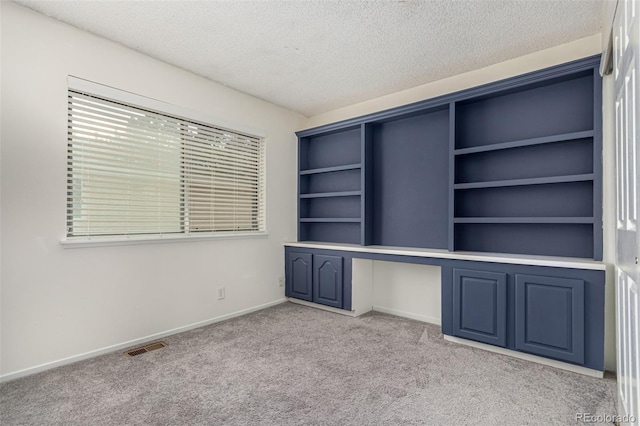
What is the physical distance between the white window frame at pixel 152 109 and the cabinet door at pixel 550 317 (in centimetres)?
272

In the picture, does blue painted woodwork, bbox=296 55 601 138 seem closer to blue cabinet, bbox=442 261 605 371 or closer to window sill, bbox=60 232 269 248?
blue cabinet, bbox=442 261 605 371

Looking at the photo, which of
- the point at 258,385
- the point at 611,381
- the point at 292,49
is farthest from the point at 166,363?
the point at 611,381

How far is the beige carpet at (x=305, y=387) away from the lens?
181cm

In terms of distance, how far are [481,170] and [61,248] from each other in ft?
11.7

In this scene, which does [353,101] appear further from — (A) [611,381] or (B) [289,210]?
(A) [611,381]

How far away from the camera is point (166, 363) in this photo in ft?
8.09

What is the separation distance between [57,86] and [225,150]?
1.52 meters

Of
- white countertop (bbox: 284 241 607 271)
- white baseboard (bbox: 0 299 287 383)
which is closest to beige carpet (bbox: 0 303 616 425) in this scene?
white baseboard (bbox: 0 299 287 383)

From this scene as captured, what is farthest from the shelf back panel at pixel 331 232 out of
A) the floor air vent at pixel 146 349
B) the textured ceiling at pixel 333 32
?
the floor air vent at pixel 146 349

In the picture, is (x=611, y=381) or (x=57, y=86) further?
(x=57, y=86)

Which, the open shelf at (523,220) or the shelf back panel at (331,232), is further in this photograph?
the shelf back panel at (331,232)

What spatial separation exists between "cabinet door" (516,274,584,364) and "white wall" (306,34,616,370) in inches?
9.6

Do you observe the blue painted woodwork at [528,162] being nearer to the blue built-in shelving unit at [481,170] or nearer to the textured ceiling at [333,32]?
the blue built-in shelving unit at [481,170]

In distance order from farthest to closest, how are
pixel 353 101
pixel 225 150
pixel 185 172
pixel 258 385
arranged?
pixel 353 101 < pixel 225 150 < pixel 185 172 < pixel 258 385
